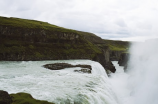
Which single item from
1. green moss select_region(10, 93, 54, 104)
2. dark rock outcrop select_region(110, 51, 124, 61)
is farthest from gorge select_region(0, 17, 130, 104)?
dark rock outcrop select_region(110, 51, 124, 61)

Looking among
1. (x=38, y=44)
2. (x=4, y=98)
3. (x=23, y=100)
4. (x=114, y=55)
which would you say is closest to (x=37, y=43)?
(x=38, y=44)

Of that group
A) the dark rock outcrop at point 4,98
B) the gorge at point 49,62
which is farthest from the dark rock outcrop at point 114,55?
the dark rock outcrop at point 4,98

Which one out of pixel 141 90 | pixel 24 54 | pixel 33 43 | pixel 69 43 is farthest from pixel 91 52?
pixel 141 90

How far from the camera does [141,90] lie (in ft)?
100

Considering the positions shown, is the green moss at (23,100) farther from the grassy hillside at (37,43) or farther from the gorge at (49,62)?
the grassy hillside at (37,43)

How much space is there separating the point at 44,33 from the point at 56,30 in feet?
19.5

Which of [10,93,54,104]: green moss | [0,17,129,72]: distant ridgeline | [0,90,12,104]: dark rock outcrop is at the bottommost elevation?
[10,93,54,104]: green moss

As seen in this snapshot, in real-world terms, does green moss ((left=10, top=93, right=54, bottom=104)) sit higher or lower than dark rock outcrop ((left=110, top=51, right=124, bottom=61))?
lower

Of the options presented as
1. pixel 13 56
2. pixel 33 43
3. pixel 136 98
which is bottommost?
pixel 136 98

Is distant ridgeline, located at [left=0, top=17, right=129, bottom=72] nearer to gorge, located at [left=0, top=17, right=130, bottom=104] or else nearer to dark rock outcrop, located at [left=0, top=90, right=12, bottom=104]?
gorge, located at [left=0, top=17, right=130, bottom=104]

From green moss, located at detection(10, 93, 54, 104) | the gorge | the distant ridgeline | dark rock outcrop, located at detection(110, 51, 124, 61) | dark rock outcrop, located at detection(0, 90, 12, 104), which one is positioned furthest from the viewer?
dark rock outcrop, located at detection(110, 51, 124, 61)

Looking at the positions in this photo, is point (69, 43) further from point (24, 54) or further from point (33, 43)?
point (24, 54)

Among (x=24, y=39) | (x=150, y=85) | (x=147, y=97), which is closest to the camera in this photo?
(x=147, y=97)

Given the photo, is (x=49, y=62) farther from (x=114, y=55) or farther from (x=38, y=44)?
(x=114, y=55)
